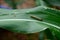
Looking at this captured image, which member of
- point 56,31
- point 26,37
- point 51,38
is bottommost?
point 26,37

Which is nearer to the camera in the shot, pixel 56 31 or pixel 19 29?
→ pixel 19 29

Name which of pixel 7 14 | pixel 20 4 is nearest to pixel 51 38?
pixel 7 14

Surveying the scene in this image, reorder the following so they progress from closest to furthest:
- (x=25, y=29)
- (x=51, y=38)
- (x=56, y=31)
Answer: (x=25, y=29), (x=56, y=31), (x=51, y=38)

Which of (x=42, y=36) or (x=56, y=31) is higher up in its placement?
(x=56, y=31)

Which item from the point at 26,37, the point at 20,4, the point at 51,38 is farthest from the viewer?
the point at 20,4

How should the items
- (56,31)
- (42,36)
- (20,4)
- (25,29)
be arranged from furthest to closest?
(20,4), (42,36), (56,31), (25,29)

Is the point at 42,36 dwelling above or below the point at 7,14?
below

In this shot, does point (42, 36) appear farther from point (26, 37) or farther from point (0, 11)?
point (0, 11)

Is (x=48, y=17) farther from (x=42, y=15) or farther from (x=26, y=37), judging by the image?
(x=26, y=37)

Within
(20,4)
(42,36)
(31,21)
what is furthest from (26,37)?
(20,4)
